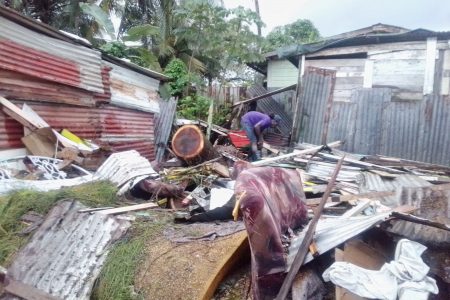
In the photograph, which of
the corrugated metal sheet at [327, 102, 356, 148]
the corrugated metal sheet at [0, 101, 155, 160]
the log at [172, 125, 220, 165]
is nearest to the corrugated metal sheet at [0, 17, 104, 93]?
the corrugated metal sheet at [0, 101, 155, 160]

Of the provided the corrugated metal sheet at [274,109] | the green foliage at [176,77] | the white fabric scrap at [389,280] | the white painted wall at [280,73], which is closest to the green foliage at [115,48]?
the green foliage at [176,77]

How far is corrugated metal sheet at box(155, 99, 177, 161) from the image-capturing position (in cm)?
922

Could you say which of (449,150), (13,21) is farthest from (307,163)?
(13,21)

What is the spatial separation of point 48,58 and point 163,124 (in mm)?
4223

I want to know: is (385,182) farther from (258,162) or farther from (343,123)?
(343,123)

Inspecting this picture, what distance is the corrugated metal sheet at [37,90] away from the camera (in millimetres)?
5020

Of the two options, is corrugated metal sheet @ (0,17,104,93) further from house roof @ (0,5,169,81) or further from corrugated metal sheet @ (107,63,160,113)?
corrugated metal sheet @ (107,63,160,113)

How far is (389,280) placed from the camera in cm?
241

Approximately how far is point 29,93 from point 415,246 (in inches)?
212

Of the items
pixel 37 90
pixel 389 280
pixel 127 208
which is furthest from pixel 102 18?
pixel 389 280

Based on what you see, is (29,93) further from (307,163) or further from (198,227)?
(307,163)

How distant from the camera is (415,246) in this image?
266cm

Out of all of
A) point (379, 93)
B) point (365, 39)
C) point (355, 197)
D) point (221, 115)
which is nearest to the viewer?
point (355, 197)

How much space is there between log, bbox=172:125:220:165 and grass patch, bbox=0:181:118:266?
225 cm
